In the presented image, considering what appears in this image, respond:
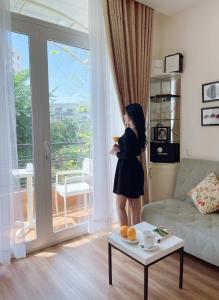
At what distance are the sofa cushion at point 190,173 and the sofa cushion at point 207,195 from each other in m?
0.14

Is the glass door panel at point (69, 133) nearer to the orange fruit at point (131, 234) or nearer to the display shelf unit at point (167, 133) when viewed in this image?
the display shelf unit at point (167, 133)

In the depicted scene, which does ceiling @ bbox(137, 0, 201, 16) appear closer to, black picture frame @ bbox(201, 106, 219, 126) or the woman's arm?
black picture frame @ bbox(201, 106, 219, 126)

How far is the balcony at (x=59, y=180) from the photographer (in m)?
2.38

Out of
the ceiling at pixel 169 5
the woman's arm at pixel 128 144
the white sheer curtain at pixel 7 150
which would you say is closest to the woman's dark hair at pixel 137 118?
the woman's arm at pixel 128 144

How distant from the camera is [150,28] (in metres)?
3.04

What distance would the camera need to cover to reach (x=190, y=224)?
215 centimetres

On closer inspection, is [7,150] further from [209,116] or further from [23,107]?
[209,116]

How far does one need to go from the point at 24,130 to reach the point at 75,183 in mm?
834

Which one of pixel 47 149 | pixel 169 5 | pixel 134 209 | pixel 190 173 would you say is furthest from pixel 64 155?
pixel 169 5

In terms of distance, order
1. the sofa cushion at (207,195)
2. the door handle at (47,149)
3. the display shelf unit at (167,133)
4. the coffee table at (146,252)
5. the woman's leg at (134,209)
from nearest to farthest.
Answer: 1. the coffee table at (146,252)
2. the sofa cushion at (207,195)
3. the door handle at (47,149)
4. the woman's leg at (134,209)
5. the display shelf unit at (167,133)

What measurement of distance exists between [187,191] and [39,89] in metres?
2.01

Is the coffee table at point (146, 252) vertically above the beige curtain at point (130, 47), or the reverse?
the beige curtain at point (130, 47)

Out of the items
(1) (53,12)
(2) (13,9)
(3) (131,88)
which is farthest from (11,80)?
(3) (131,88)

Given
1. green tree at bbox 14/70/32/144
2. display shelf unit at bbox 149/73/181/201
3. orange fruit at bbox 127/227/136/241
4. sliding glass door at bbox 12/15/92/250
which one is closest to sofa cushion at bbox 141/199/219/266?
display shelf unit at bbox 149/73/181/201
